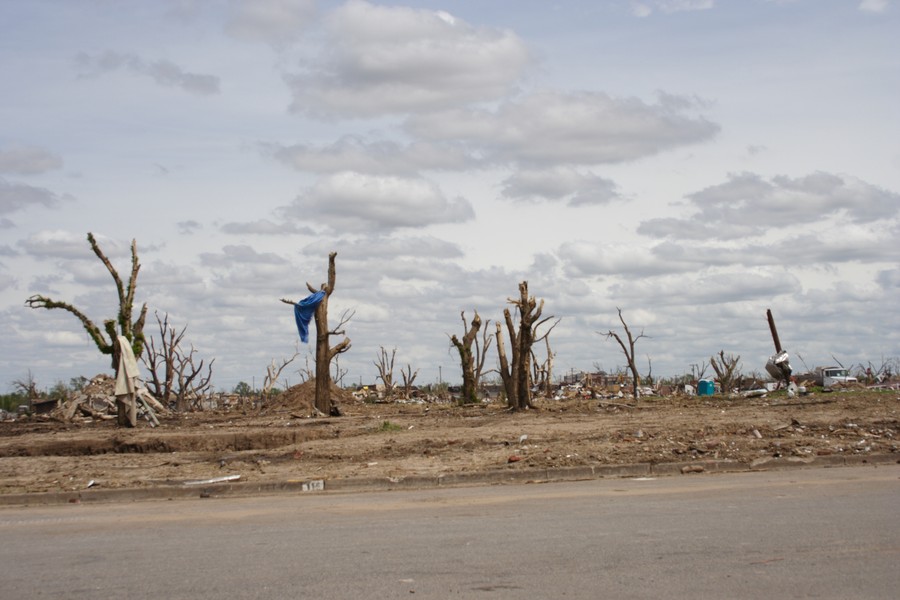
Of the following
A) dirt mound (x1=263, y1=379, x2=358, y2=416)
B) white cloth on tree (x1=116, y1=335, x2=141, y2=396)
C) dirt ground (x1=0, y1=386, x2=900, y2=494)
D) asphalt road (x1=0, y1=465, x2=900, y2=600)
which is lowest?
asphalt road (x1=0, y1=465, x2=900, y2=600)

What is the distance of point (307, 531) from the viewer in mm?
9875

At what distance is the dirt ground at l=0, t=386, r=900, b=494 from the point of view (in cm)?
1522

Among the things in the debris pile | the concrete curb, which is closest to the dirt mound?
the debris pile

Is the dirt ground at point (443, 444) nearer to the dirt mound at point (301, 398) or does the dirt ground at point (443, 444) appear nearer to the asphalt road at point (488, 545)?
the asphalt road at point (488, 545)

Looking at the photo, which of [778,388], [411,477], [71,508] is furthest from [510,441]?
[778,388]

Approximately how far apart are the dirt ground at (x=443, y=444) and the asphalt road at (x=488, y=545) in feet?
7.90

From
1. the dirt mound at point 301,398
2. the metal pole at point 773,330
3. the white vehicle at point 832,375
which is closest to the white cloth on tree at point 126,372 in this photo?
the dirt mound at point 301,398

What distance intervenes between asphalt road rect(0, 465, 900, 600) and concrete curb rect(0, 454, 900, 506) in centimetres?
96

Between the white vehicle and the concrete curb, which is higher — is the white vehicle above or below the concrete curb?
above

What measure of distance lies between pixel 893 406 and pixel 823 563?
15.1 m

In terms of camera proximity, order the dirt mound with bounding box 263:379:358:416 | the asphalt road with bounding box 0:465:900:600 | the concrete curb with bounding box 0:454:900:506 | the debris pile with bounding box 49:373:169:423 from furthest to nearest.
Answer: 1. the dirt mound with bounding box 263:379:358:416
2. the debris pile with bounding box 49:373:169:423
3. the concrete curb with bounding box 0:454:900:506
4. the asphalt road with bounding box 0:465:900:600

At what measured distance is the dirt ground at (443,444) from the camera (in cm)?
1522

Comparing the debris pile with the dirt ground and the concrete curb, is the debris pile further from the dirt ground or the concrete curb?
the concrete curb

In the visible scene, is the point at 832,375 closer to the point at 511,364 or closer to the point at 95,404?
the point at 511,364
